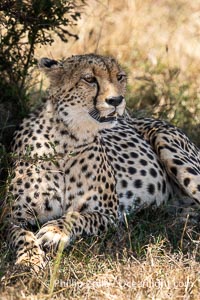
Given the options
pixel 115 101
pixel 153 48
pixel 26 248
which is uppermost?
pixel 153 48

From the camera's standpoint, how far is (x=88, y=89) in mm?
5004

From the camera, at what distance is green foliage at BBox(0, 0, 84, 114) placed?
5789mm

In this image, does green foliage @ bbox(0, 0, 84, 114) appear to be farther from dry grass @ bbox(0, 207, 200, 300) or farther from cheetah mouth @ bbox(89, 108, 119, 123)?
dry grass @ bbox(0, 207, 200, 300)

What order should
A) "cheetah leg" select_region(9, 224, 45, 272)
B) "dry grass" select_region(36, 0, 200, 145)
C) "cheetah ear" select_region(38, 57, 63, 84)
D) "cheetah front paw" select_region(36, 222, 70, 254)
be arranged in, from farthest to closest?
"dry grass" select_region(36, 0, 200, 145) < "cheetah ear" select_region(38, 57, 63, 84) < "cheetah front paw" select_region(36, 222, 70, 254) < "cheetah leg" select_region(9, 224, 45, 272)

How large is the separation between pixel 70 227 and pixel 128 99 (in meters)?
2.76

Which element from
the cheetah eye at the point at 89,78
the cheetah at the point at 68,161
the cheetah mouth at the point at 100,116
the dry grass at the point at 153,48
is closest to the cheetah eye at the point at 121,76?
the cheetah at the point at 68,161

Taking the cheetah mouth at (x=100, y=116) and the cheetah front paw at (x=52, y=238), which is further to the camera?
the cheetah mouth at (x=100, y=116)

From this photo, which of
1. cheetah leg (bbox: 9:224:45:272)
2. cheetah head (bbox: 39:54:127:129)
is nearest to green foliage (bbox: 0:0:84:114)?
cheetah head (bbox: 39:54:127:129)

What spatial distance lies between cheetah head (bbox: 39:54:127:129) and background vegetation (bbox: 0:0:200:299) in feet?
1.54

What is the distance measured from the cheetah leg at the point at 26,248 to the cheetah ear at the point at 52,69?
87cm

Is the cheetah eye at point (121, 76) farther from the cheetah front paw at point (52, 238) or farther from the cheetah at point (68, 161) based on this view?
the cheetah front paw at point (52, 238)

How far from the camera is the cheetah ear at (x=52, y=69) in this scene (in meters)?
5.17

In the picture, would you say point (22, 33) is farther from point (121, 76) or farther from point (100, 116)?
point (100, 116)

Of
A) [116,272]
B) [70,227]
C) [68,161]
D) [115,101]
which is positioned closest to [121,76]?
[115,101]
